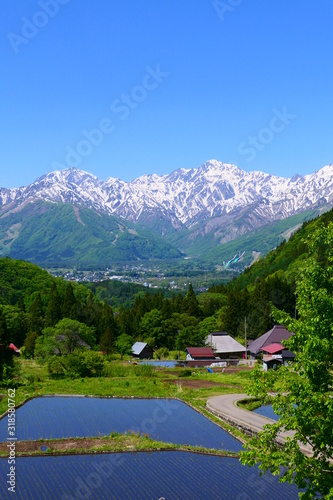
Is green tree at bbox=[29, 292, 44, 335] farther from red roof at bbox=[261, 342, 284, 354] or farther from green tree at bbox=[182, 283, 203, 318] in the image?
red roof at bbox=[261, 342, 284, 354]

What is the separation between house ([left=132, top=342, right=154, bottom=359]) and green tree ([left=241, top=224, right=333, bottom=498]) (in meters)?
59.5

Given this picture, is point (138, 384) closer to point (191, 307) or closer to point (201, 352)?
point (201, 352)

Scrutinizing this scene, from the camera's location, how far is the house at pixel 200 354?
68438mm

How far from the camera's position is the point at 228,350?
7162cm

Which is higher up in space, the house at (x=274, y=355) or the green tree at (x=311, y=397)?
the green tree at (x=311, y=397)

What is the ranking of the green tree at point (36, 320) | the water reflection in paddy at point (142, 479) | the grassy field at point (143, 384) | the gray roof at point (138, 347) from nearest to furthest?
1. the water reflection in paddy at point (142, 479)
2. the grassy field at point (143, 384)
3. the gray roof at point (138, 347)
4. the green tree at point (36, 320)

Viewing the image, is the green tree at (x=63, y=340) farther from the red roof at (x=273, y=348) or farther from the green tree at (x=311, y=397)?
the green tree at (x=311, y=397)

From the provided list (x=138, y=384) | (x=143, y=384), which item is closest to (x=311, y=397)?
(x=143, y=384)

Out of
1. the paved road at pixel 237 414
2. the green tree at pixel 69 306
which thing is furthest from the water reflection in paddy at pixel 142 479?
the green tree at pixel 69 306

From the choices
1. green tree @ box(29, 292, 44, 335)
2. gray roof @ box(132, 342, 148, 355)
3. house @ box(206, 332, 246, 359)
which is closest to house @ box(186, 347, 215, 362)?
house @ box(206, 332, 246, 359)

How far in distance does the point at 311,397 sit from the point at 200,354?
57.5 metres

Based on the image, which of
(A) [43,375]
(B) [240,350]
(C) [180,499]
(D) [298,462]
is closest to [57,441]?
(C) [180,499]

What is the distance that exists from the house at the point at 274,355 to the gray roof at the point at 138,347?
56.3 ft

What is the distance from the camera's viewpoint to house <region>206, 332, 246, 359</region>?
235 feet
